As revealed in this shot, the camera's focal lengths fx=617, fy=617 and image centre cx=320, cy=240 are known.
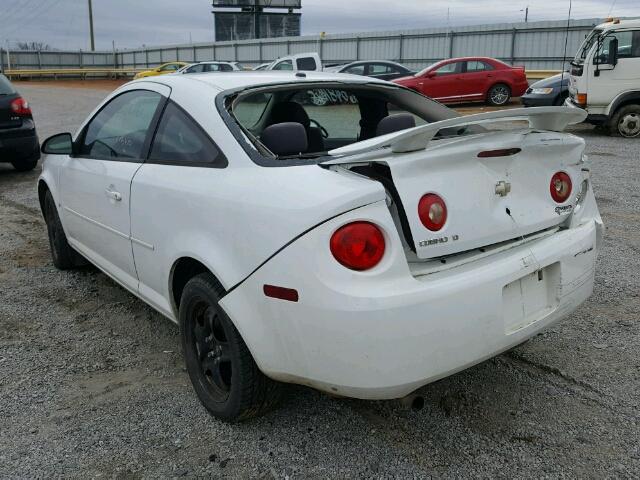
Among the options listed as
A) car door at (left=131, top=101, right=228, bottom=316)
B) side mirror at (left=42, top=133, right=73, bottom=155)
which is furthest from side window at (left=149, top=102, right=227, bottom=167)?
side mirror at (left=42, top=133, right=73, bottom=155)

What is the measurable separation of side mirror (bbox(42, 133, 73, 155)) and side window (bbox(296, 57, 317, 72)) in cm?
1398

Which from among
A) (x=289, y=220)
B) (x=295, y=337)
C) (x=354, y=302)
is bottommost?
(x=295, y=337)

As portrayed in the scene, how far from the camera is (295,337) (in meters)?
2.27

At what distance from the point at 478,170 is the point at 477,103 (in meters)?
17.8

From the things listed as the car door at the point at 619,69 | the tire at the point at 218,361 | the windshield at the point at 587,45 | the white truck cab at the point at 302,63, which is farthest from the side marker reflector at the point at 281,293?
the white truck cab at the point at 302,63

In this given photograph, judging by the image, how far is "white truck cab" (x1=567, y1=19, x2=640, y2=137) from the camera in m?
11.4

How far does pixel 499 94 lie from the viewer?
18500mm

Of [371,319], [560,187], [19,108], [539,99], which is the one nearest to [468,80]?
[539,99]

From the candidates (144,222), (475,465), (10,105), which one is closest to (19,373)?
(144,222)

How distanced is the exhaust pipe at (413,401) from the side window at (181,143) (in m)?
1.26

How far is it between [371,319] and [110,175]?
2.02m

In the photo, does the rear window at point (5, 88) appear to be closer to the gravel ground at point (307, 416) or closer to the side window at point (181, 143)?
the gravel ground at point (307, 416)

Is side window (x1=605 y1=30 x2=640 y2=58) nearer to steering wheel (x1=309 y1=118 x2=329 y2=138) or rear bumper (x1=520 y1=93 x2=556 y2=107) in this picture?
rear bumper (x1=520 y1=93 x2=556 y2=107)

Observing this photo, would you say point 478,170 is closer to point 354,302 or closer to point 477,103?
point 354,302
